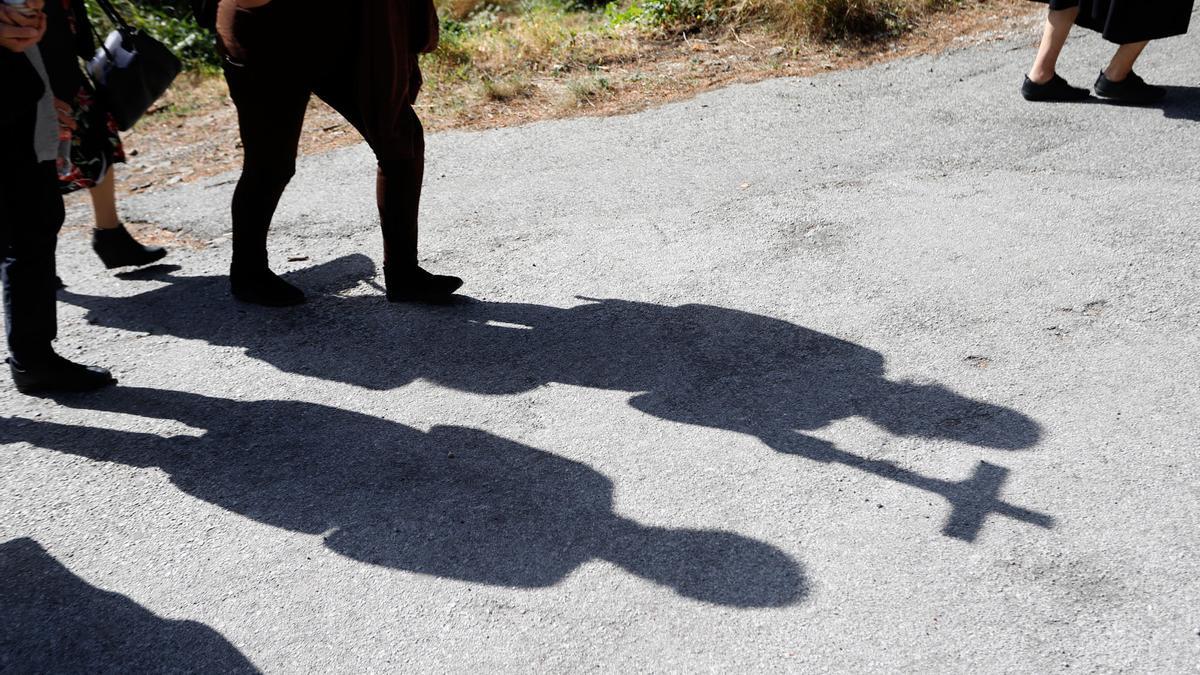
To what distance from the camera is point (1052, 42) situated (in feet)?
19.6

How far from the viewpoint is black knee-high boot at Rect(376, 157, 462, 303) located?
162 inches

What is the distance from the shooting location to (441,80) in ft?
24.5


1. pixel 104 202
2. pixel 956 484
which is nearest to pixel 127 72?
pixel 104 202

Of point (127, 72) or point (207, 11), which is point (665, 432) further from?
point (127, 72)

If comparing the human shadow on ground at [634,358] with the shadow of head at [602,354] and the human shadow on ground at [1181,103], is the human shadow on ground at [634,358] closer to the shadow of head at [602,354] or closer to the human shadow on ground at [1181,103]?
the shadow of head at [602,354]

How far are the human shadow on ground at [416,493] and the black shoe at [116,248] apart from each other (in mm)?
1176

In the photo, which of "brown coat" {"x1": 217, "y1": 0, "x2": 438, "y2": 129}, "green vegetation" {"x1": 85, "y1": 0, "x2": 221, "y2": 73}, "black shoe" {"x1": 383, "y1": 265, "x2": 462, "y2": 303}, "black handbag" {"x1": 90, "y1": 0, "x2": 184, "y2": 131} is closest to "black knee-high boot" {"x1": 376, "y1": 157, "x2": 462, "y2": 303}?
"black shoe" {"x1": 383, "y1": 265, "x2": 462, "y2": 303}

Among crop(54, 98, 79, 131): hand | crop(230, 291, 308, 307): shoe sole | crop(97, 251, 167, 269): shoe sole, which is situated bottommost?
crop(97, 251, 167, 269): shoe sole

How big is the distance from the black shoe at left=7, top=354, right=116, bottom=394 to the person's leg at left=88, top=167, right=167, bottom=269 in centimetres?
103

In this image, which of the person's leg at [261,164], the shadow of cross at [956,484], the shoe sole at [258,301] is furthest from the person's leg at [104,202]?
the shadow of cross at [956,484]

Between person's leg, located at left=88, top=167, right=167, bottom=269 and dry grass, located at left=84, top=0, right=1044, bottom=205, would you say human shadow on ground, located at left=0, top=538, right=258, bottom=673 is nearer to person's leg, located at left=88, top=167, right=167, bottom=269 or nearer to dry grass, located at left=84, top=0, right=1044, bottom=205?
person's leg, located at left=88, top=167, right=167, bottom=269

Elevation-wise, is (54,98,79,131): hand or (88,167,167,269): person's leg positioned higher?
(54,98,79,131): hand

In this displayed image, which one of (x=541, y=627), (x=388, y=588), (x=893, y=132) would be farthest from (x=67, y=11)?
(x=893, y=132)

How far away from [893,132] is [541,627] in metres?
4.14
